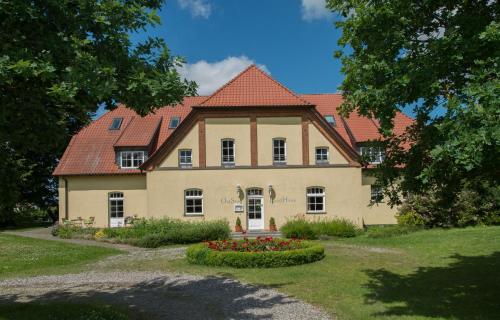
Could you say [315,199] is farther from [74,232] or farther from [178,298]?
[178,298]

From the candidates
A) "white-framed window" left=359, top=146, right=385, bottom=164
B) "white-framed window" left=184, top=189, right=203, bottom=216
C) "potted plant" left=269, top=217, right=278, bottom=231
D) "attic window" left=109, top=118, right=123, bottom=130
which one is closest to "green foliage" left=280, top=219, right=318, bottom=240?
"potted plant" left=269, top=217, right=278, bottom=231

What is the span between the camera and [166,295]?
1039cm

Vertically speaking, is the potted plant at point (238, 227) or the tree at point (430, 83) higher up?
the tree at point (430, 83)

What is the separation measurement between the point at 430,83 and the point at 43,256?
15.6 m

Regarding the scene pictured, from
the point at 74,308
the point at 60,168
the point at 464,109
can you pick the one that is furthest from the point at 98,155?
the point at 464,109

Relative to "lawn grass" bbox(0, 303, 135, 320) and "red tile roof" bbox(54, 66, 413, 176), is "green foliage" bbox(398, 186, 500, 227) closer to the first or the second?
"red tile roof" bbox(54, 66, 413, 176)

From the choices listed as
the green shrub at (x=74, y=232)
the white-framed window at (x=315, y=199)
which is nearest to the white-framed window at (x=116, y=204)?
the green shrub at (x=74, y=232)

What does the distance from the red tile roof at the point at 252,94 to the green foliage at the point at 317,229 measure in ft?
21.5

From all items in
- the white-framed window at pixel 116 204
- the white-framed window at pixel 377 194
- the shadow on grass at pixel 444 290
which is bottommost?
the shadow on grass at pixel 444 290

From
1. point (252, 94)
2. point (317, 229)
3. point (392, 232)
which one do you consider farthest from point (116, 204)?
point (392, 232)

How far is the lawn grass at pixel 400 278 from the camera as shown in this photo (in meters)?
8.91

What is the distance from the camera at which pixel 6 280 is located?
41.7ft

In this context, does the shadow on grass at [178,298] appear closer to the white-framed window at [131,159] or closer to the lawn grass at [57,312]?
the lawn grass at [57,312]

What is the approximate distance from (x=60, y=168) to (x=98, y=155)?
2271mm
